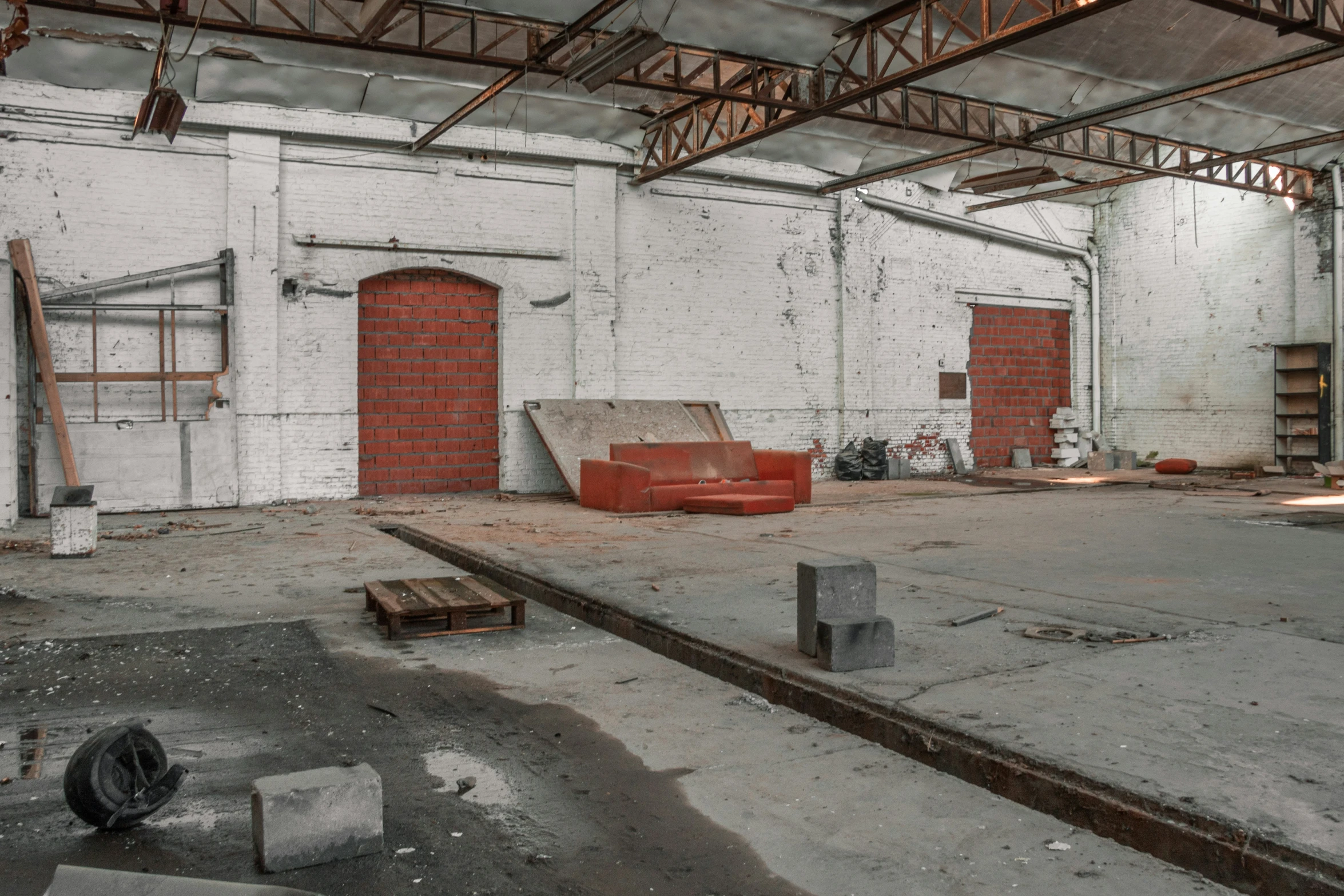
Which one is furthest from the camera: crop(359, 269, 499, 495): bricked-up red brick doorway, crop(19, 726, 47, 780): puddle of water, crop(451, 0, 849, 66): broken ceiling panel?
crop(359, 269, 499, 495): bricked-up red brick doorway

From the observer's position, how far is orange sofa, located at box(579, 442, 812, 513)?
10.0 metres

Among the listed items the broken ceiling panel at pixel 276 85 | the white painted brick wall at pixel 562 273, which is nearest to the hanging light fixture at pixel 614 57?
the broken ceiling panel at pixel 276 85

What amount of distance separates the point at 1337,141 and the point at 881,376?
21.6 feet

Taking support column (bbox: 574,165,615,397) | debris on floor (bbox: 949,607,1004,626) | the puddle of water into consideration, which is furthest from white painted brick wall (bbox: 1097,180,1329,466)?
the puddle of water

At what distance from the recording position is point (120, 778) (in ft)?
8.39

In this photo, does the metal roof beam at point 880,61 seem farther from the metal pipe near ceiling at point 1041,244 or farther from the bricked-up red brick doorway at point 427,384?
the metal pipe near ceiling at point 1041,244

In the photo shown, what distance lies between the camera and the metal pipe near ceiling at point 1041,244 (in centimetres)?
1470

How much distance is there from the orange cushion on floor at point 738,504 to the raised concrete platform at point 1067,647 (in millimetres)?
701

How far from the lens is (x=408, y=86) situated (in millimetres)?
10734

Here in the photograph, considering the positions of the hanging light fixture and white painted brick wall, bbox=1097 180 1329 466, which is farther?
white painted brick wall, bbox=1097 180 1329 466

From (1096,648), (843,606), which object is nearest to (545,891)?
(843,606)

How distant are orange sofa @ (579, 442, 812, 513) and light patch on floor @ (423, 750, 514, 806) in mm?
6893

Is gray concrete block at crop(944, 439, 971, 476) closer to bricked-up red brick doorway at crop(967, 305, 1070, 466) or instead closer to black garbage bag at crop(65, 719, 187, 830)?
bricked-up red brick doorway at crop(967, 305, 1070, 466)

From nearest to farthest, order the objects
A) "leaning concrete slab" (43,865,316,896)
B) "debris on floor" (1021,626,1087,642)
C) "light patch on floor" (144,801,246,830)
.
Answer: "leaning concrete slab" (43,865,316,896) → "light patch on floor" (144,801,246,830) → "debris on floor" (1021,626,1087,642)
